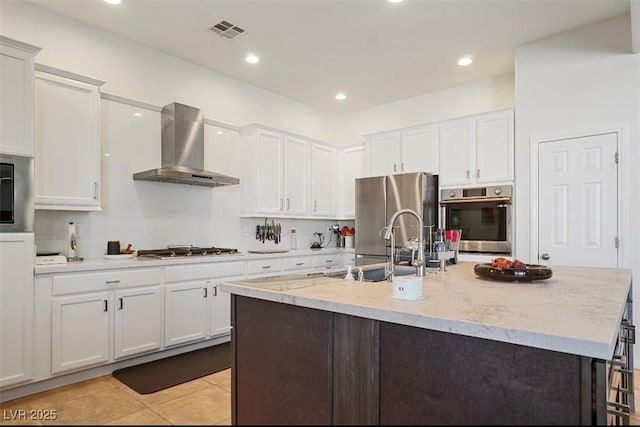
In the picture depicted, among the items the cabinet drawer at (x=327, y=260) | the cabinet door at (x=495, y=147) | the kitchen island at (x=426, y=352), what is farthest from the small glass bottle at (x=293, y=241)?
the kitchen island at (x=426, y=352)

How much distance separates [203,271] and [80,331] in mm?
1073

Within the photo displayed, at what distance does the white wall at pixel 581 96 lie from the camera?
310cm

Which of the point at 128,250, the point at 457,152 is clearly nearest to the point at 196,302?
the point at 128,250

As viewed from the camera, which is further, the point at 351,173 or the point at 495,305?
the point at 351,173

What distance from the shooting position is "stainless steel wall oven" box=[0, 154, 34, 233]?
8.02 ft

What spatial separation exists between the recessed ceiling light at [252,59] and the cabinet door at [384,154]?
A: 6.00ft

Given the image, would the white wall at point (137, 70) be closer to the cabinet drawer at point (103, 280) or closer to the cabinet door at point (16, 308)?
the cabinet door at point (16, 308)

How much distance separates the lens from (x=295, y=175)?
486 cm

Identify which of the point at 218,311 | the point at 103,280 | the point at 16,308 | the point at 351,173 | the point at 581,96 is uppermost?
the point at 581,96

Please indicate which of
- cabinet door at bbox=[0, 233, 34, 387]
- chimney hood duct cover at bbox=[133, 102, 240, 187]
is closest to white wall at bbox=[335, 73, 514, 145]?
chimney hood duct cover at bbox=[133, 102, 240, 187]

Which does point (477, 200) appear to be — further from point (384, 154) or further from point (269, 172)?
point (269, 172)

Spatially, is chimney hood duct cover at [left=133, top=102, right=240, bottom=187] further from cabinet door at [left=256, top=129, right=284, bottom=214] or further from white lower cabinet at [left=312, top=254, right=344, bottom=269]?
white lower cabinet at [left=312, top=254, right=344, bottom=269]

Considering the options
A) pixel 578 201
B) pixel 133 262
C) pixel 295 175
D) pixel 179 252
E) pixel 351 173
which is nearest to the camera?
pixel 133 262

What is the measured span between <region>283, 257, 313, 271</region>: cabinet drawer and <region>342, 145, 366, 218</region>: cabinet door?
1.08m
